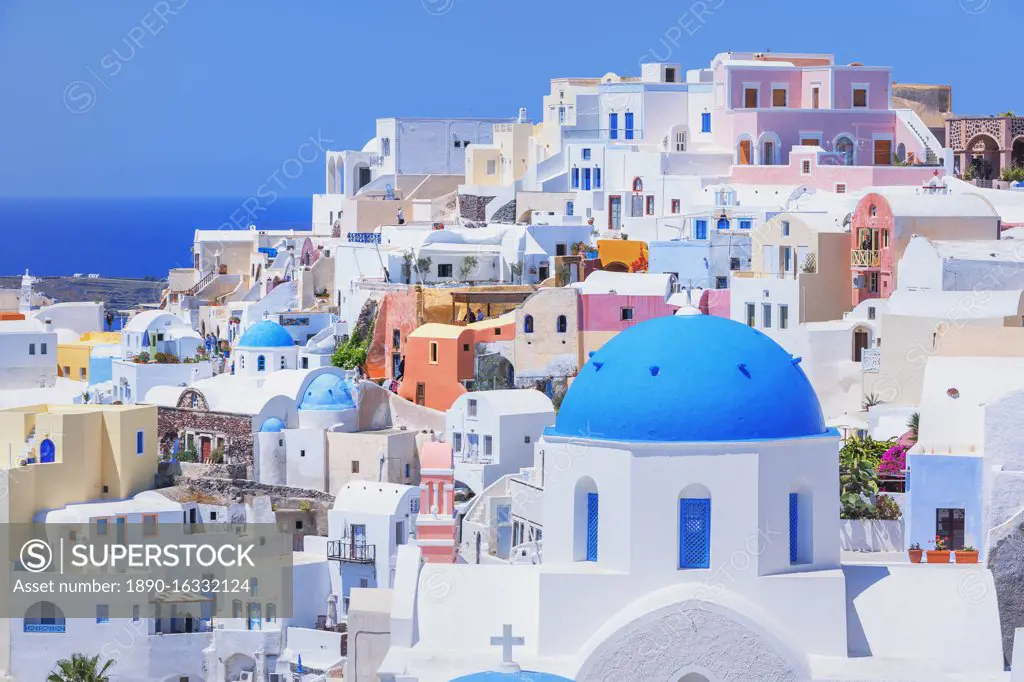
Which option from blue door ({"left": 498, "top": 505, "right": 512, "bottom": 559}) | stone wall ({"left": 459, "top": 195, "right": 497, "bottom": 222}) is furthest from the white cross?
stone wall ({"left": 459, "top": 195, "right": 497, "bottom": 222})

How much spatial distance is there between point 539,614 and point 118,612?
16.5 meters

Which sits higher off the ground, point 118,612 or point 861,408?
point 861,408

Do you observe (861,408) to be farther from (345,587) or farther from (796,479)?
(796,479)

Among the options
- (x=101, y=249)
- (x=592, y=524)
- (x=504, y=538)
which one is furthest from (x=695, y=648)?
(x=101, y=249)

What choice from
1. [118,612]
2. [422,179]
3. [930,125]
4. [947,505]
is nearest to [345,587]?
[118,612]

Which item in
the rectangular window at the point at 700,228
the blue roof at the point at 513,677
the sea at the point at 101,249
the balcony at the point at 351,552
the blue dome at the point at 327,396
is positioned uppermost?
the sea at the point at 101,249

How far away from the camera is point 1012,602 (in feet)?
83.1

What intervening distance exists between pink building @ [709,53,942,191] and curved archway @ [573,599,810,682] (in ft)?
96.4

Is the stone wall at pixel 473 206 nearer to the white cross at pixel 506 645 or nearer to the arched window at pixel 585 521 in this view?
the arched window at pixel 585 521

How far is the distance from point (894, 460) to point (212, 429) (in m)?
15.1

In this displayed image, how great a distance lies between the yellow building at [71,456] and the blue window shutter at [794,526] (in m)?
18.9

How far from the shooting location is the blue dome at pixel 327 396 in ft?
134

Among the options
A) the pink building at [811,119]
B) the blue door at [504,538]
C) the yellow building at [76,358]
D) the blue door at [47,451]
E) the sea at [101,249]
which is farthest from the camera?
the sea at [101,249]

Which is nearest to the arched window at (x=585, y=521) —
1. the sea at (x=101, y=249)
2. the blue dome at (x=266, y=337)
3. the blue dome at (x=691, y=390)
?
the blue dome at (x=691, y=390)
